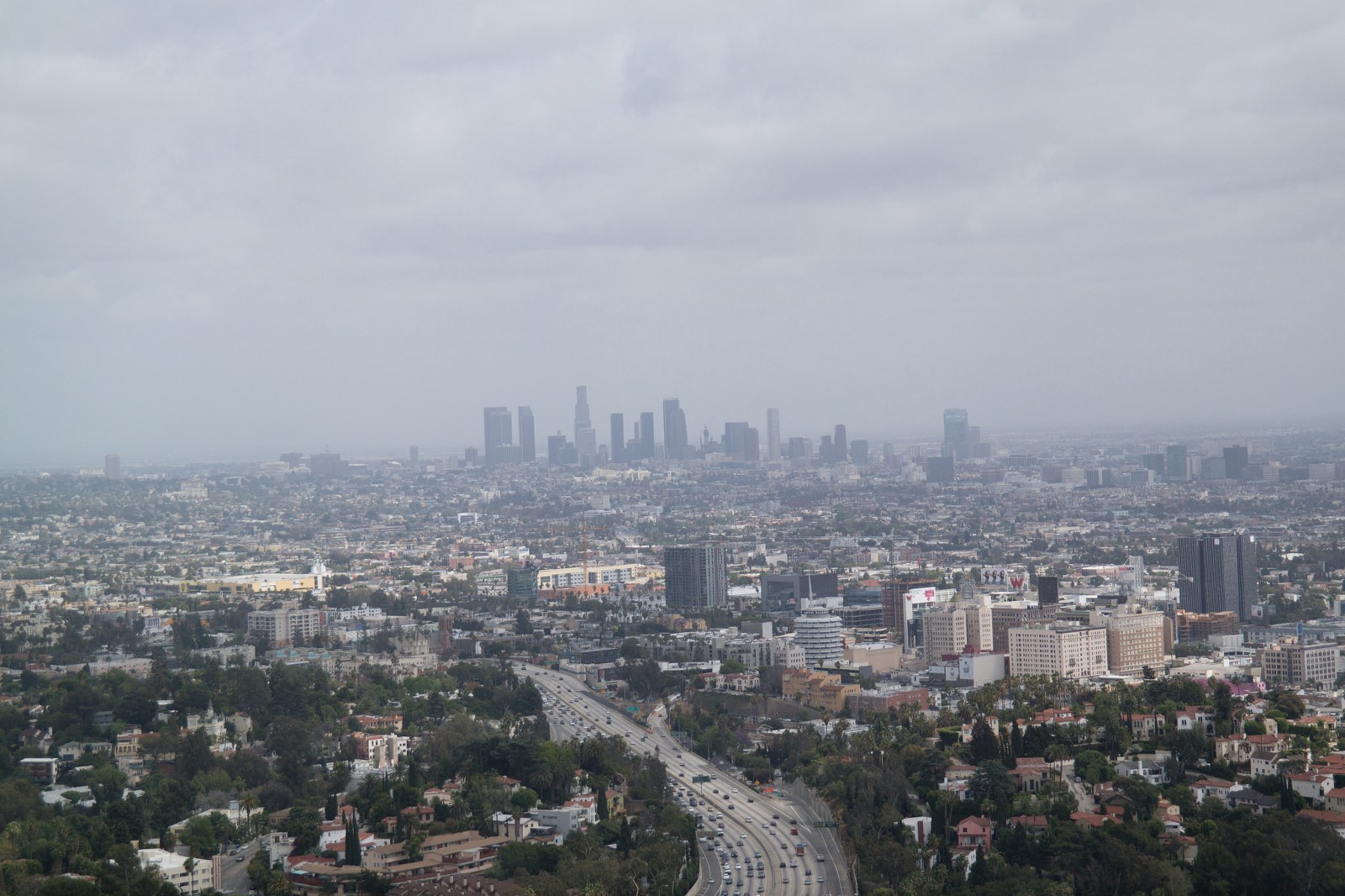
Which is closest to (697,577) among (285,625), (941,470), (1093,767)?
(285,625)

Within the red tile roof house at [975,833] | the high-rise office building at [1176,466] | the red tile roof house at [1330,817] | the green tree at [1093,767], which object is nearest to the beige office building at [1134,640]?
the green tree at [1093,767]

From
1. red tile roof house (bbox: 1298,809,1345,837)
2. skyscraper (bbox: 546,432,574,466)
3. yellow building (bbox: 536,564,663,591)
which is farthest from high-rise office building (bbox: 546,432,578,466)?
red tile roof house (bbox: 1298,809,1345,837)

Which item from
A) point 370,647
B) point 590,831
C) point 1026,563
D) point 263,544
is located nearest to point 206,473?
point 263,544

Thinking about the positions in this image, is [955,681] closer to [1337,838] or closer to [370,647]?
[370,647]

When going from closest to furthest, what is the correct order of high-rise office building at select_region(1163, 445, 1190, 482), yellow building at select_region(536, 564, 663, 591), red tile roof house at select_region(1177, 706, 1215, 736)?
red tile roof house at select_region(1177, 706, 1215, 736)
yellow building at select_region(536, 564, 663, 591)
high-rise office building at select_region(1163, 445, 1190, 482)

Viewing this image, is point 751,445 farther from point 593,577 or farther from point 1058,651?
point 1058,651

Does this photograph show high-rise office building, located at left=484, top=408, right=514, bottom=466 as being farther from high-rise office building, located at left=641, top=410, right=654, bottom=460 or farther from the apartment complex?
the apartment complex

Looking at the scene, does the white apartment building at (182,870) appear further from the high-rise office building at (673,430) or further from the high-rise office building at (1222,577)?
the high-rise office building at (673,430)
